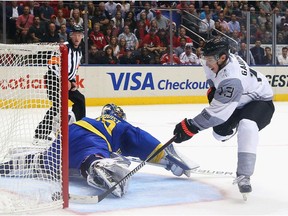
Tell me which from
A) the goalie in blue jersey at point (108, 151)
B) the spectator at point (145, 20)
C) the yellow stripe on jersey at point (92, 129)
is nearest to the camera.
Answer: the goalie in blue jersey at point (108, 151)

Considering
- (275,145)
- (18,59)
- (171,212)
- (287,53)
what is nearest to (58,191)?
(171,212)

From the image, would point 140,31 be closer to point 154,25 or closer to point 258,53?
point 154,25

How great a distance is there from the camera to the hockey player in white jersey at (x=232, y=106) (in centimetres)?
299

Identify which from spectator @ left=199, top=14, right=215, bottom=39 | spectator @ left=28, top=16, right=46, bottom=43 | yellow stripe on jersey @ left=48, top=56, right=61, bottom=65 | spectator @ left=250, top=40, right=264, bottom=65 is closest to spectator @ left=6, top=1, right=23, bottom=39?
spectator @ left=28, top=16, right=46, bottom=43

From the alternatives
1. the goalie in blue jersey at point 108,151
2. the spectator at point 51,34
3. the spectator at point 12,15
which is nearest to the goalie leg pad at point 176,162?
the goalie in blue jersey at point 108,151

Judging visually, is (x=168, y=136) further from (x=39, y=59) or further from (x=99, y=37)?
(x=99, y=37)

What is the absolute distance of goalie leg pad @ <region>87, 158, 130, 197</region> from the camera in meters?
3.03

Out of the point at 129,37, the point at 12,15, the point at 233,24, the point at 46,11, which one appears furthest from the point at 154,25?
the point at 12,15

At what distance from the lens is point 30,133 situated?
336cm

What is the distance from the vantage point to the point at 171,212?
2.78 metres

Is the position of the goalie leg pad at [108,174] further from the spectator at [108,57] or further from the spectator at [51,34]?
the spectator at [108,57]

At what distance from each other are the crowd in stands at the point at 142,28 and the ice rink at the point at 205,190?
4.26 m

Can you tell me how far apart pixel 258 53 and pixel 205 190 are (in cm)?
716

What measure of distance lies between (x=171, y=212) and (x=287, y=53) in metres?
7.96
